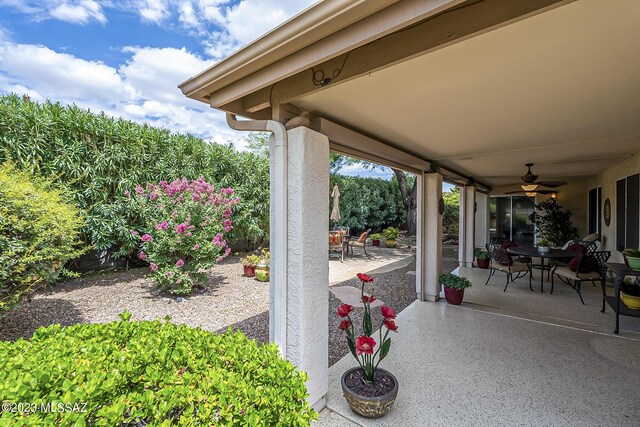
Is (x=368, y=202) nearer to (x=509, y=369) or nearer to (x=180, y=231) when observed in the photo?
(x=180, y=231)

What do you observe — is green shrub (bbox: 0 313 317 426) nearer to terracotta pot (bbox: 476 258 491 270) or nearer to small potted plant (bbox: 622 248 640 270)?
small potted plant (bbox: 622 248 640 270)

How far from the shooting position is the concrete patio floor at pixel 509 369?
7.43 ft

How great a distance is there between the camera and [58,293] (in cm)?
491

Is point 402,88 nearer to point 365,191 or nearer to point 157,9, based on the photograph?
point 157,9

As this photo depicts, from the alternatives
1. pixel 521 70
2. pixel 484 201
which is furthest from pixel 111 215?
pixel 484 201

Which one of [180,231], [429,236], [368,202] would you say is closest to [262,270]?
[180,231]

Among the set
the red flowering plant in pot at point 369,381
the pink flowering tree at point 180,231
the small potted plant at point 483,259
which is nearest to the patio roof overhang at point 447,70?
the red flowering plant in pot at point 369,381

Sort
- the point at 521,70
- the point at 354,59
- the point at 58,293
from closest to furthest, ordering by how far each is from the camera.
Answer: the point at 354,59 → the point at 521,70 → the point at 58,293

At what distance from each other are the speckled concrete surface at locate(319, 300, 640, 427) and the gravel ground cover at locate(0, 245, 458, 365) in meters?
0.70

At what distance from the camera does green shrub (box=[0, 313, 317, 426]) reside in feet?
3.44

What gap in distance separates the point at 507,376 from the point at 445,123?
2734 mm

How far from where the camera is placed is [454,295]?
4859mm

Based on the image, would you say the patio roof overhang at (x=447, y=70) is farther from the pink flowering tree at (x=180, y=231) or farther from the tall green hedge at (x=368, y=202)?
the tall green hedge at (x=368, y=202)

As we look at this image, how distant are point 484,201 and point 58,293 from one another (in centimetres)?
1342
